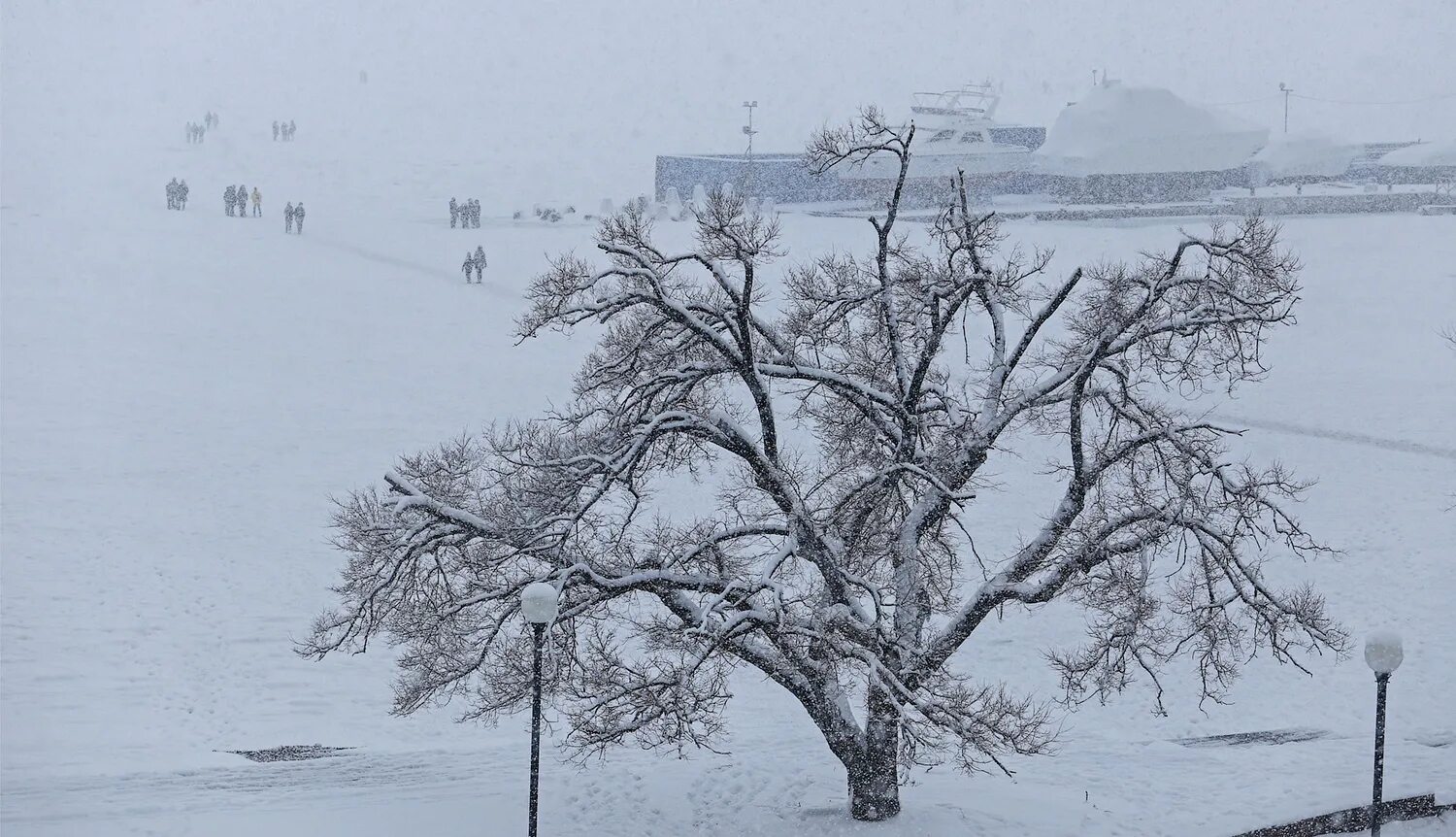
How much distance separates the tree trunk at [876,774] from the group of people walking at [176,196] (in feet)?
154

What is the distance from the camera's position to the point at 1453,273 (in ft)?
139

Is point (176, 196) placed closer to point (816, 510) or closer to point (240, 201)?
point (240, 201)

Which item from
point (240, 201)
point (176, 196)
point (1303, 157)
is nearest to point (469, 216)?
point (240, 201)

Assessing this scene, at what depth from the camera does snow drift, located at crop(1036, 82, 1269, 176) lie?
6384 cm

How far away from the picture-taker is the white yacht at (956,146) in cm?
5753

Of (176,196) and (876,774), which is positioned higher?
(176,196)

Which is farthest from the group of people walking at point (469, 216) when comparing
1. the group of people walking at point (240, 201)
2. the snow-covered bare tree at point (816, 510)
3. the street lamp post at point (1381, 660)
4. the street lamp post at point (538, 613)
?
the street lamp post at point (1381, 660)

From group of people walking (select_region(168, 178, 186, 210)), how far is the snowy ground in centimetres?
859

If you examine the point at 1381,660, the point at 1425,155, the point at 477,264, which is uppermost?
the point at 1425,155

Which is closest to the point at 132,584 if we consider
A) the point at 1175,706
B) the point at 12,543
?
the point at 12,543

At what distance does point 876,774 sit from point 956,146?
48.8 m

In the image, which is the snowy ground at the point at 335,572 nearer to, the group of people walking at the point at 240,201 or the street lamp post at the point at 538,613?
the street lamp post at the point at 538,613

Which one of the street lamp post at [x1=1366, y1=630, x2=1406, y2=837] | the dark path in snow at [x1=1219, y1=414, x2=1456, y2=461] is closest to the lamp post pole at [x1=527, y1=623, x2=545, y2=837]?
the street lamp post at [x1=1366, y1=630, x2=1406, y2=837]

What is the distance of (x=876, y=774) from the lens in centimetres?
1262
